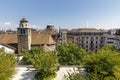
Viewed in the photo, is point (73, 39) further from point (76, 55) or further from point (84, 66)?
point (84, 66)

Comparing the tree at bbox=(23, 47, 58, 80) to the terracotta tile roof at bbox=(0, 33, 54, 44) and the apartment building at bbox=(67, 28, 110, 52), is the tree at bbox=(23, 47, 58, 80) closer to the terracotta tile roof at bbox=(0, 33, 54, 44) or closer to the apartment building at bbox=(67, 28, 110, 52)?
the terracotta tile roof at bbox=(0, 33, 54, 44)

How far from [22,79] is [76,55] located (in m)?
15.7

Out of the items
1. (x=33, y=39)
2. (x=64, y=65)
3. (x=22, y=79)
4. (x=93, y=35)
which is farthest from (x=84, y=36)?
(x=22, y=79)

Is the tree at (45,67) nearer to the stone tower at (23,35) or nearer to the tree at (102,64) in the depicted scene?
the tree at (102,64)

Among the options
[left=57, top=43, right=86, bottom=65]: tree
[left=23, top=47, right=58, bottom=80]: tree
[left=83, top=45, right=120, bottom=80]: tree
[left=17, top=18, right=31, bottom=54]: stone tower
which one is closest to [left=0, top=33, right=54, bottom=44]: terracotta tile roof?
[left=17, top=18, right=31, bottom=54]: stone tower

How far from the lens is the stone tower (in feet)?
139

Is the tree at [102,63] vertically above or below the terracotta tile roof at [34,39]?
below

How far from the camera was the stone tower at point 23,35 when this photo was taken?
4238 cm

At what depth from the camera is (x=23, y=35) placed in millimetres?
42812

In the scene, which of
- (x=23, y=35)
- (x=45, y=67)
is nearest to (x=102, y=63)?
(x=45, y=67)

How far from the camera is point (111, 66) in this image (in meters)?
20.8

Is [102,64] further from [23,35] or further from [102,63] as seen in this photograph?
[23,35]

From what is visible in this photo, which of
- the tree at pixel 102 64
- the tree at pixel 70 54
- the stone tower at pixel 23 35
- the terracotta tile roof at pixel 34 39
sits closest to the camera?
the tree at pixel 102 64

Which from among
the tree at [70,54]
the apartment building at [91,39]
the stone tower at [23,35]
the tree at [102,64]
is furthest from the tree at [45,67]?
the apartment building at [91,39]
